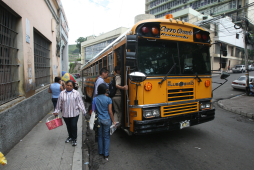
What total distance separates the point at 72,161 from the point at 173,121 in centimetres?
237

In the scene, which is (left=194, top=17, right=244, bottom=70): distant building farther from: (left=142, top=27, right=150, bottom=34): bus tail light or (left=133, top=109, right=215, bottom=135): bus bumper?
(left=142, top=27, right=150, bottom=34): bus tail light

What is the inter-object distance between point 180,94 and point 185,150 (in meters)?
1.30

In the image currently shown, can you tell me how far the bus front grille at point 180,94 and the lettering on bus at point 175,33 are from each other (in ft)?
4.29

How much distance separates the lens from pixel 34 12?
6.68m

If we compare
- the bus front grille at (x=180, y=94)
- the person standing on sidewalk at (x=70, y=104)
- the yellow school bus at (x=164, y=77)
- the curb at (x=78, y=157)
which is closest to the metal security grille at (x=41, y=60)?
the person standing on sidewalk at (x=70, y=104)

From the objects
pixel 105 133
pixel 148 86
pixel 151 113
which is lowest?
pixel 105 133

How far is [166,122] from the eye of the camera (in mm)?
4016

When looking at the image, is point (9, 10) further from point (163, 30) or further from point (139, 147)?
point (139, 147)

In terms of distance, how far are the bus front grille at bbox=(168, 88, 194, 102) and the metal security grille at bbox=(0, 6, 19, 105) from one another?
403cm

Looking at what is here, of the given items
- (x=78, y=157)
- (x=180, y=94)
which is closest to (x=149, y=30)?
(x=180, y=94)

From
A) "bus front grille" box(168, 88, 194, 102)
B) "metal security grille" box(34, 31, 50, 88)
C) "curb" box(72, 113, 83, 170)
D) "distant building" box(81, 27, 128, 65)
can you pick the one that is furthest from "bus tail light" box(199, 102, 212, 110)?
"distant building" box(81, 27, 128, 65)

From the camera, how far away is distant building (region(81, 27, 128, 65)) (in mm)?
30141

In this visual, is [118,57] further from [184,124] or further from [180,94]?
[184,124]

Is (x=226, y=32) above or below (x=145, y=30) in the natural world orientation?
above
